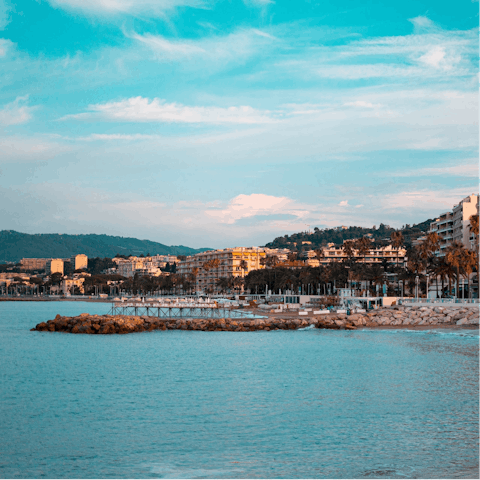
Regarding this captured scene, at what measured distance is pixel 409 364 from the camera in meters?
32.9

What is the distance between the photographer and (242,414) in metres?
20.6

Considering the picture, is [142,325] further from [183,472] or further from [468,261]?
[183,472]

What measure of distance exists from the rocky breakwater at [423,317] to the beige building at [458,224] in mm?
22005

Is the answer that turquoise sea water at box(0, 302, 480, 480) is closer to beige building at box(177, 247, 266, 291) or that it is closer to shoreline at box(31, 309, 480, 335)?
shoreline at box(31, 309, 480, 335)

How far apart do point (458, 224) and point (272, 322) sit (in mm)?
44108

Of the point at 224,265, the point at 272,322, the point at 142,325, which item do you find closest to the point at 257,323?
the point at 272,322

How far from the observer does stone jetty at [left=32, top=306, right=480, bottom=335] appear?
58.8m

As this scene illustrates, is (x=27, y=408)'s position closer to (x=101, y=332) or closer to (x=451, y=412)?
(x=451, y=412)

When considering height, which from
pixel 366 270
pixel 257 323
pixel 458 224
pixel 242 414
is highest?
pixel 458 224

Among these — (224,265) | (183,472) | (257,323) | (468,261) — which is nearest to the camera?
(183,472)

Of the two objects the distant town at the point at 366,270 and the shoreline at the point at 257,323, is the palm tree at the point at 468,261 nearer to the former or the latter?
the distant town at the point at 366,270

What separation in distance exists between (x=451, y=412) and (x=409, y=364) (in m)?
12.8

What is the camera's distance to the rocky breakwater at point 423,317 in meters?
58.3

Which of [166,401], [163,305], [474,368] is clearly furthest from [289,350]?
[163,305]
